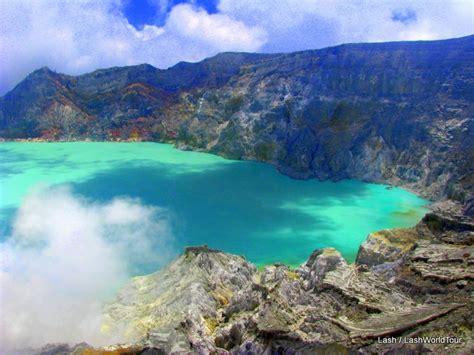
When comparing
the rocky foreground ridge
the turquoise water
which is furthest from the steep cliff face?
the rocky foreground ridge

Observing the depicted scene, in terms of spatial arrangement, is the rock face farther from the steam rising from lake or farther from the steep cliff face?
the steep cliff face

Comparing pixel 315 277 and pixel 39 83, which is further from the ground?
pixel 39 83

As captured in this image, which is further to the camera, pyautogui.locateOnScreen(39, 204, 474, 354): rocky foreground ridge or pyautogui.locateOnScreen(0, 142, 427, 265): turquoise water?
pyautogui.locateOnScreen(0, 142, 427, 265): turquoise water

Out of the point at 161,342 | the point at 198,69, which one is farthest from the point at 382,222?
the point at 198,69

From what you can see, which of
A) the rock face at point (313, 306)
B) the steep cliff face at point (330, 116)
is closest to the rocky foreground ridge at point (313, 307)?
the rock face at point (313, 306)

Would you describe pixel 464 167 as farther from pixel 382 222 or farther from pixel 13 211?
pixel 13 211

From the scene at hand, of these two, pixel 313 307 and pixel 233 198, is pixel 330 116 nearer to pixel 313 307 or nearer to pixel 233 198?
pixel 233 198
